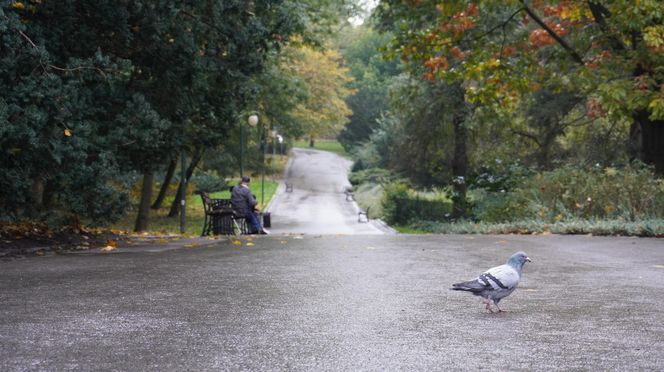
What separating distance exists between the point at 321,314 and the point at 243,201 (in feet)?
49.5

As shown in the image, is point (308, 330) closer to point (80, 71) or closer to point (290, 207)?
point (80, 71)

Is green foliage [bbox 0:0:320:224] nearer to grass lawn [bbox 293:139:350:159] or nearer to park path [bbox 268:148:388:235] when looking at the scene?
park path [bbox 268:148:388:235]

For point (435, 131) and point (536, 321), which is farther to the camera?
point (435, 131)

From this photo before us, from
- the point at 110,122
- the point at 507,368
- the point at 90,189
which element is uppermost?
the point at 110,122

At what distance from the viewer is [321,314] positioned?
802cm

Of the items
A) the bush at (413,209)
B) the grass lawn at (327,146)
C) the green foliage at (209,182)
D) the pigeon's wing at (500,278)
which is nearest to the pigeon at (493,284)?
the pigeon's wing at (500,278)

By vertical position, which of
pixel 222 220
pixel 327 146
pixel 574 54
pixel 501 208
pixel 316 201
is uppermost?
pixel 327 146

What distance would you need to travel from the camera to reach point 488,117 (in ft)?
94.1

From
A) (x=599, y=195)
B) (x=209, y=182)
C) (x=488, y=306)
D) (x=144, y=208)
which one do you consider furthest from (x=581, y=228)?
(x=209, y=182)

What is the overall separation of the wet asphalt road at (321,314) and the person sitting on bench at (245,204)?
9.26 m

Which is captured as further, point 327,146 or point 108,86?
point 327,146

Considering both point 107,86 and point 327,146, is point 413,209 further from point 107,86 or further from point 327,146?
point 327,146

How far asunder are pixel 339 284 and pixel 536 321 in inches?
119

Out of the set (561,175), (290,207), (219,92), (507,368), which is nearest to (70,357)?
(507,368)
